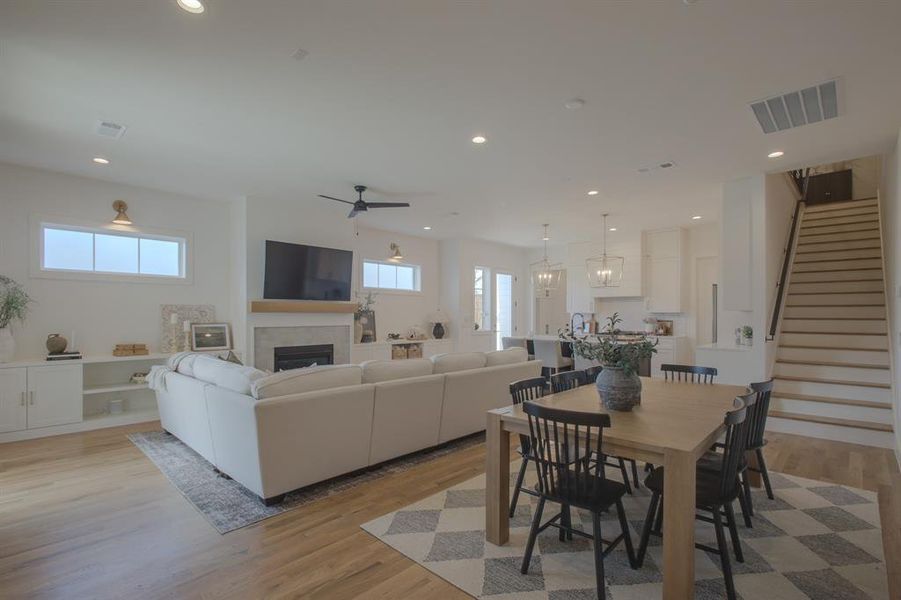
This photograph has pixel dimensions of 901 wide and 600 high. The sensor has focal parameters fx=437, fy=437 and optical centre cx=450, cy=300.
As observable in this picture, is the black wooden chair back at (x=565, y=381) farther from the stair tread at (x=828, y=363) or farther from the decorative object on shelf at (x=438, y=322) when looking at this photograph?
the decorative object on shelf at (x=438, y=322)

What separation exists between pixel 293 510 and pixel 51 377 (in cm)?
375

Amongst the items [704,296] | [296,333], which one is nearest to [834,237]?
[704,296]

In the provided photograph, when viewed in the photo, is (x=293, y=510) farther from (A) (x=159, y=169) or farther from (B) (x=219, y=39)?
(A) (x=159, y=169)

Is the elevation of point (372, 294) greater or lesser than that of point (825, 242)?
lesser

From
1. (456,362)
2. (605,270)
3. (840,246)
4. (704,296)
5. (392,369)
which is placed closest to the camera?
(392,369)

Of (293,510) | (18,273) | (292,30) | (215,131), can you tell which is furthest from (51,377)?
(292,30)

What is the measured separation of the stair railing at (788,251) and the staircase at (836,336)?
29cm

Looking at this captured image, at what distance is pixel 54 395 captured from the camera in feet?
15.6

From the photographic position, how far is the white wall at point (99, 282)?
4.93 m

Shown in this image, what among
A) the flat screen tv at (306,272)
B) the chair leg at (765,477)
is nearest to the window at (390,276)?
the flat screen tv at (306,272)

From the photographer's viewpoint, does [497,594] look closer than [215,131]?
Yes

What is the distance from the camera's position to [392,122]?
368 centimetres

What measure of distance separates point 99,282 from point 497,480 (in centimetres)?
564

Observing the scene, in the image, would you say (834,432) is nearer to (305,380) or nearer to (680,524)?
(680,524)
